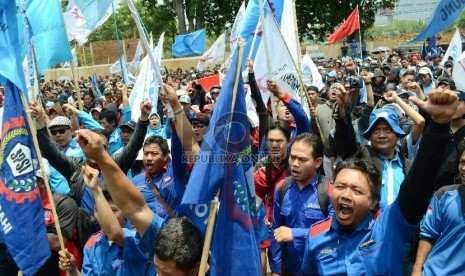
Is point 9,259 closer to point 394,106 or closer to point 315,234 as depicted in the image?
point 315,234

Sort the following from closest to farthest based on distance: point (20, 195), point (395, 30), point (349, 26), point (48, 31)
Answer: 1. point (20, 195)
2. point (48, 31)
3. point (349, 26)
4. point (395, 30)

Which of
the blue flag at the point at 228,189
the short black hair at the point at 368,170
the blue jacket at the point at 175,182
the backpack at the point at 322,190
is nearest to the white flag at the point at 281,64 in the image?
the backpack at the point at 322,190

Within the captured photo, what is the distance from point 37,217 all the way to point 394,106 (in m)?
2.61

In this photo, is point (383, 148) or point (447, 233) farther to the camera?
point (383, 148)

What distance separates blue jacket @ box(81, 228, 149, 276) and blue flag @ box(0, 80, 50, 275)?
1.23ft

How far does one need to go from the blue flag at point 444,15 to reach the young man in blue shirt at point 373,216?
6.93 feet

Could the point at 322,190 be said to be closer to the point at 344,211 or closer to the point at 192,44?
the point at 344,211

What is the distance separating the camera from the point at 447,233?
114 inches

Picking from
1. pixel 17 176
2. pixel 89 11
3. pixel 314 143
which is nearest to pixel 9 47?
pixel 17 176

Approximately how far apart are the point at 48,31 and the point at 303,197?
3.79 meters

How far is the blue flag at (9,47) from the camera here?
3436mm

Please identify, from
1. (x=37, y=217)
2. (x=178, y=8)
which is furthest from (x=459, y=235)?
(x=178, y=8)

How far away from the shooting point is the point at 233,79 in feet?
9.65

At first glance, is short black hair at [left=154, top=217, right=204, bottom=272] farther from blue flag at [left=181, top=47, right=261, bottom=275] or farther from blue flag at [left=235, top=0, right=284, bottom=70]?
blue flag at [left=235, top=0, right=284, bottom=70]
